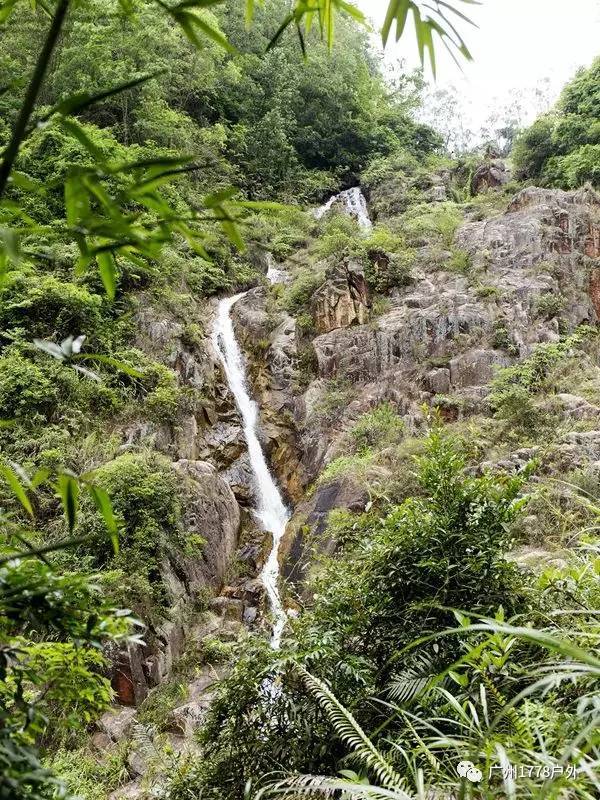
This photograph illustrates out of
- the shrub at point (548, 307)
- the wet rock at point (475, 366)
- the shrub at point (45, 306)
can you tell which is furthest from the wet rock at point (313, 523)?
the shrub at point (548, 307)

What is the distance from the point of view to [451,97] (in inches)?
1144

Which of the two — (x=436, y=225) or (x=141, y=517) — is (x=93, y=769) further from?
(x=436, y=225)

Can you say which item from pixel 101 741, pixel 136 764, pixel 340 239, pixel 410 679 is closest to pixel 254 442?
pixel 340 239

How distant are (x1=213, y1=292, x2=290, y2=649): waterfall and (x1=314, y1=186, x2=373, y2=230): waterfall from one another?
562 cm

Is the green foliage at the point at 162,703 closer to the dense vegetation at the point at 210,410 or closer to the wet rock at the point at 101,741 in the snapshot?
the dense vegetation at the point at 210,410

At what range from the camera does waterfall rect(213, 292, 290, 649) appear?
28.8ft

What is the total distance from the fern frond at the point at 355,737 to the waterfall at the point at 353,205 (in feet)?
50.8

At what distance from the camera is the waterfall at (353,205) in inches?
663

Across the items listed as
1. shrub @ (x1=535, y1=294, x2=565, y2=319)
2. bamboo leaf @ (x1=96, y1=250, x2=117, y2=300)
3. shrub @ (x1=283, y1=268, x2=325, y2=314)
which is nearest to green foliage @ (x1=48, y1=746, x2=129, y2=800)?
bamboo leaf @ (x1=96, y1=250, x2=117, y2=300)

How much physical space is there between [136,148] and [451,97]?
23.4 m

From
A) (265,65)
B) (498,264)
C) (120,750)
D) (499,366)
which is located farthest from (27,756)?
(265,65)

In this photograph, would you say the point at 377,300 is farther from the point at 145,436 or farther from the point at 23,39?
A: the point at 23,39

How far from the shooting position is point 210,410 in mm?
10383

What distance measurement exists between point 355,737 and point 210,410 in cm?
888
